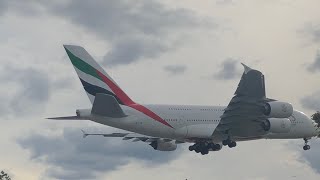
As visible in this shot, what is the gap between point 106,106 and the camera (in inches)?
2854

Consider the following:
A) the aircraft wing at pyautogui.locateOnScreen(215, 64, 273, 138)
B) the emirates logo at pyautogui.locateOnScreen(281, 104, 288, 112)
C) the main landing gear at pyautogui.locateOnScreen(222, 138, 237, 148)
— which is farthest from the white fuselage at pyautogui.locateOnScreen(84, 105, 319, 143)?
the emirates logo at pyautogui.locateOnScreen(281, 104, 288, 112)

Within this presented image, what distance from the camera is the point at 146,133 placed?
80562 mm

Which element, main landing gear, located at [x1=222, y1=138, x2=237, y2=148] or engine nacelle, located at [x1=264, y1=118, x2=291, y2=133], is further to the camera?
main landing gear, located at [x1=222, y1=138, x2=237, y2=148]

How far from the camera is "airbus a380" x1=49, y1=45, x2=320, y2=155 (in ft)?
244

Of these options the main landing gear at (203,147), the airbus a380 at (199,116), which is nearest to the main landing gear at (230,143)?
the airbus a380 at (199,116)

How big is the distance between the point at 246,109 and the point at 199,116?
7449 millimetres

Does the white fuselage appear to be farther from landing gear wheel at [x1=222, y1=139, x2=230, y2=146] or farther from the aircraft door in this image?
landing gear wheel at [x1=222, y1=139, x2=230, y2=146]

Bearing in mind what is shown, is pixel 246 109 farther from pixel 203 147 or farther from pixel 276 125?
pixel 203 147

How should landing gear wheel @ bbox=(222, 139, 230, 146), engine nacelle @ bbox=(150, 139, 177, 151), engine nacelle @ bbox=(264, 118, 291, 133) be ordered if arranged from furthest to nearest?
engine nacelle @ bbox=(150, 139, 177, 151)
landing gear wheel @ bbox=(222, 139, 230, 146)
engine nacelle @ bbox=(264, 118, 291, 133)

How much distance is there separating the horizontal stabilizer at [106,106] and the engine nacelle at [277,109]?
48.4 feet

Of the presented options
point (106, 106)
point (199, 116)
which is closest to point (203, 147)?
point (199, 116)

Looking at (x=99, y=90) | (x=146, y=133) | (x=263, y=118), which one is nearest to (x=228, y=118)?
(x=263, y=118)

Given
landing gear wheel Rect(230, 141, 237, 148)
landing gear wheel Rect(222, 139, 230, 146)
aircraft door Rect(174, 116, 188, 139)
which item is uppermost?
aircraft door Rect(174, 116, 188, 139)

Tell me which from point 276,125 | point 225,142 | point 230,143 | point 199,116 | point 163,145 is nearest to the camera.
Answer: point 276,125
